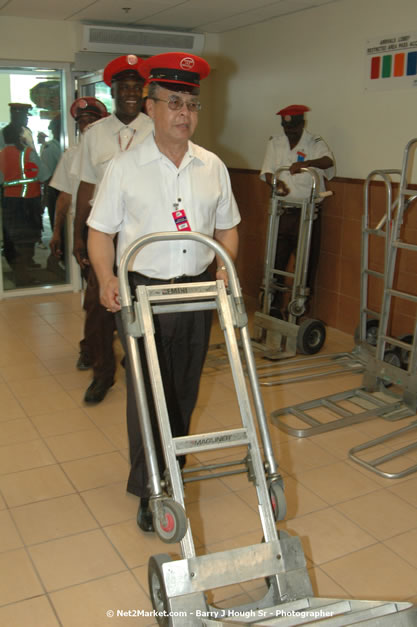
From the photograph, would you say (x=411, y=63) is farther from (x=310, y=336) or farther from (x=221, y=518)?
(x=221, y=518)

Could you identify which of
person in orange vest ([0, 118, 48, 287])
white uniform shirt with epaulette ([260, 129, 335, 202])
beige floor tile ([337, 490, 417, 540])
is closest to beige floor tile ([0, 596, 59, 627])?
beige floor tile ([337, 490, 417, 540])

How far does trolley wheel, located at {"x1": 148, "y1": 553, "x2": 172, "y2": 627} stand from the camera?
5.63 feet

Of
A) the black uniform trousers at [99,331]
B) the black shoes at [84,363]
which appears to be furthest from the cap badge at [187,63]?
the black shoes at [84,363]

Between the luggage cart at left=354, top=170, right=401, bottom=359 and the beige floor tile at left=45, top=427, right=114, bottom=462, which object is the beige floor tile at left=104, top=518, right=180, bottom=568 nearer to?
the beige floor tile at left=45, top=427, right=114, bottom=462

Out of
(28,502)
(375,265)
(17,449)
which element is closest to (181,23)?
(375,265)

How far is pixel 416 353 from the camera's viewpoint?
3480 mm

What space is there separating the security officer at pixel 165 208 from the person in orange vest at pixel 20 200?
3.92 meters

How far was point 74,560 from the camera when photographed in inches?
90.0

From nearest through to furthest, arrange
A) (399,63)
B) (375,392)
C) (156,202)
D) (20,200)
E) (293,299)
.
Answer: (156,202), (375,392), (399,63), (293,299), (20,200)

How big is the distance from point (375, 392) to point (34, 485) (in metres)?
2.15

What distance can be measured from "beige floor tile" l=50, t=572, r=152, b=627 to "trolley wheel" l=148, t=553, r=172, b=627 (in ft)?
0.51

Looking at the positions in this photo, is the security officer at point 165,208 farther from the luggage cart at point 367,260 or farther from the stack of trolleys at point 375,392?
the luggage cart at point 367,260

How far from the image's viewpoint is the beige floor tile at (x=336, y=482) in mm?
2770

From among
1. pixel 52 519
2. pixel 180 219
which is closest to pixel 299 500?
pixel 52 519
